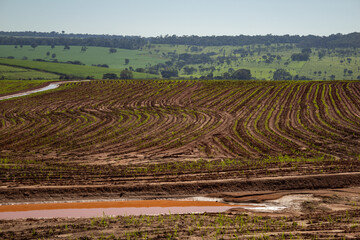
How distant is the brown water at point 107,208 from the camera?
17.7 m

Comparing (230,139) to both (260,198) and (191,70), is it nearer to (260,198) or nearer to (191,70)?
(260,198)

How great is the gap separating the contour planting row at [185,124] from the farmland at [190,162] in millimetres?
119

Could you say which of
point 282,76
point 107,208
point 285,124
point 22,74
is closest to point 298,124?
point 285,124

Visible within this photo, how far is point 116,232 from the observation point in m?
14.3

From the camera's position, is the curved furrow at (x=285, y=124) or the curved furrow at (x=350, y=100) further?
the curved furrow at (x=350, y=100)

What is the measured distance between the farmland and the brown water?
0.64m

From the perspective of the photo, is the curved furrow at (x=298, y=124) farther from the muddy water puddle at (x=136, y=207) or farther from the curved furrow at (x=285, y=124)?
the muddy water puddle at (x=136, y=207)

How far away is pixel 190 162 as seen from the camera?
24406mm

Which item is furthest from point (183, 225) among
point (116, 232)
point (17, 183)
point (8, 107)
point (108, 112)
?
point (8, 107)

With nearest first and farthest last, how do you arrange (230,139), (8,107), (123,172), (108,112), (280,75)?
(123,172) < (230,139) < (108,112) < (8,107) < (280,75)

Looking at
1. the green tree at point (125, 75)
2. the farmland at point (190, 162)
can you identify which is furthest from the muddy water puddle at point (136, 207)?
the green tree at point (125, 75)

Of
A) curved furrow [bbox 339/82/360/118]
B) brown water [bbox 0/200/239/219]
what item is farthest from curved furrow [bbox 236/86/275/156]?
curved furrow [bbox 339/82/360/118]

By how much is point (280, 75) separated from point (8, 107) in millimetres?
133715

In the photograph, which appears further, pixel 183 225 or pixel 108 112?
pixel 108 112
